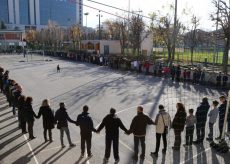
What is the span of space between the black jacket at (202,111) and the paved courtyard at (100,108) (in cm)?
87

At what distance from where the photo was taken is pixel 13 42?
100m

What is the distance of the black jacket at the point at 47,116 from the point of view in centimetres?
1077

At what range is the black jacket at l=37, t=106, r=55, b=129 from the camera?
1077 centimetres

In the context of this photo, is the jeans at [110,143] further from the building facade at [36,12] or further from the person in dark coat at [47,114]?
the building facade at [36,12]

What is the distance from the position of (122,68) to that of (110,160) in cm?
2757

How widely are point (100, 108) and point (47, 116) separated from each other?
19.9 feet

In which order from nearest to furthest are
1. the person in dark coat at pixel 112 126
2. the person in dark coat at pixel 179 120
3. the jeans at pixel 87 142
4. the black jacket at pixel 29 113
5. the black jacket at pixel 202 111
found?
the person in dark coat at pixel 112 126 < the jeans at pixel 87 142 < the person in dark coat at pixel 179 120 < the black jacket at pixel 202 111 < the black jacket at pixel 29 113

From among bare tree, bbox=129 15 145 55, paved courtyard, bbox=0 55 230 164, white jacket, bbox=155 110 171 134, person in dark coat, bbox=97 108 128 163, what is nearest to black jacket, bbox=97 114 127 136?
person in dark coat, bbox=97 108 128 163

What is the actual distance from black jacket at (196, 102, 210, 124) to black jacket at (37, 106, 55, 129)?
16.3 ft

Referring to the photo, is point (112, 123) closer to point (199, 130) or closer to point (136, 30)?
point (199, 130)

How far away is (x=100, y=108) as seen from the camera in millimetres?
16688

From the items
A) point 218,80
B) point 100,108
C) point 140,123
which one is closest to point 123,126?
point 140,123

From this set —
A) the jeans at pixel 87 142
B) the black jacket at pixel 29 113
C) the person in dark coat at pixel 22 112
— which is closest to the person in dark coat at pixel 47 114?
the black jacket at pixel 29 113

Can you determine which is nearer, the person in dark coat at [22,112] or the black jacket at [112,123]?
the black jacket at [112,123]
